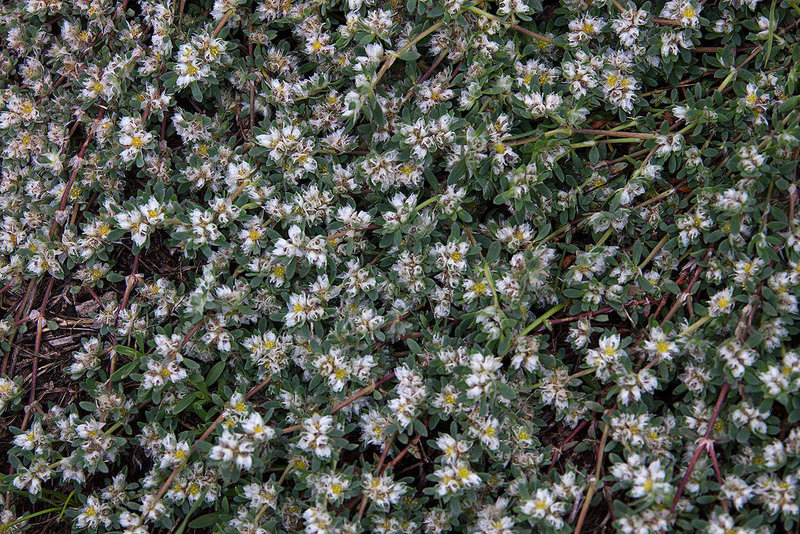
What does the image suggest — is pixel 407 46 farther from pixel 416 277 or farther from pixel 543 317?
pixel 543 317

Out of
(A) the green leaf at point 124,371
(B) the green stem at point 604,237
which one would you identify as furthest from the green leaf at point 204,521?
(B) the green stem at point 604,237

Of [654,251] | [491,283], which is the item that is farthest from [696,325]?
[491,283]

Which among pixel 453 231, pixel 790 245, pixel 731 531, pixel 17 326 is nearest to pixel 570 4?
pixel 453 231

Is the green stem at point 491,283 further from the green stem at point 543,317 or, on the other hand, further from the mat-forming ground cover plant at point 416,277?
the green stem at point 543,317

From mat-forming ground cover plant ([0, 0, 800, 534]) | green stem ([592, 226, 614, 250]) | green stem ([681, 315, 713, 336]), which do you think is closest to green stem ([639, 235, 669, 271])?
mat-forming ground cover plant ([0, 0, 800, 534])

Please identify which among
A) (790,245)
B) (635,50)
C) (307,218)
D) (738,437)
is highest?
(635,50)

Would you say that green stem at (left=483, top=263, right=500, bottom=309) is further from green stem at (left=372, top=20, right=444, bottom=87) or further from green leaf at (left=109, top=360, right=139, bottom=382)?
green leaf at (left=109, top=360, right=139, bottom=382)


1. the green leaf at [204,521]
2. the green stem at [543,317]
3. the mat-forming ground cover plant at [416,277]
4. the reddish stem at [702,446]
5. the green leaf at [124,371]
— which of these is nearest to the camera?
the reddish stem at [702,446]

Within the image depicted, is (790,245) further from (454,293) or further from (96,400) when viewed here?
(96,400)
